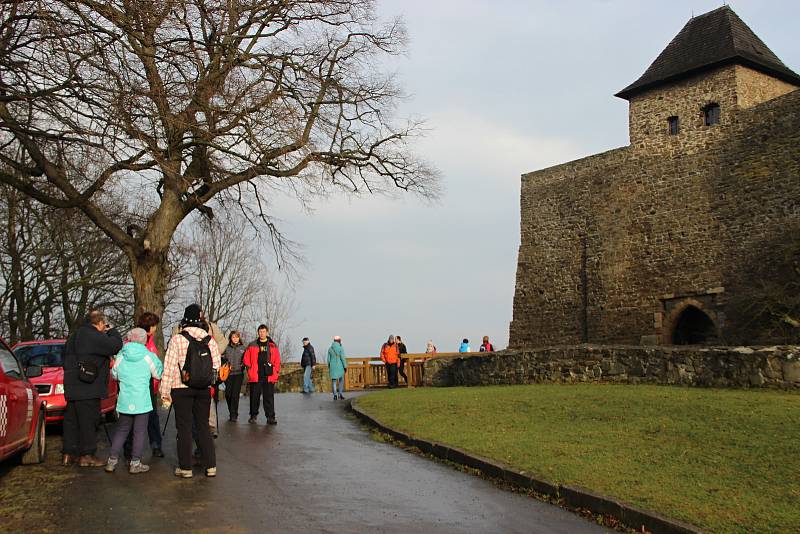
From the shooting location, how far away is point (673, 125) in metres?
32.1

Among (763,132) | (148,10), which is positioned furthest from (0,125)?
(763,132)

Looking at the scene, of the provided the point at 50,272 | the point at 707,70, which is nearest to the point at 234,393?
the point at 50,272

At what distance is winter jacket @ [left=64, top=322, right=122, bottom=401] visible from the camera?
10.3m

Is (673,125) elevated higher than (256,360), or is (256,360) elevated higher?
(673,125)

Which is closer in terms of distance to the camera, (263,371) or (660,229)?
(263,371)

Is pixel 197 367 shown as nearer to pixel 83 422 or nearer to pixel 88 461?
pixel 83 422

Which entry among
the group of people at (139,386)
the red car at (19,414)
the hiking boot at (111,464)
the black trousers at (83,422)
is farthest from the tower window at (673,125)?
the hiking boot at (111,464)

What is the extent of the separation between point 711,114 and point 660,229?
4661 mm

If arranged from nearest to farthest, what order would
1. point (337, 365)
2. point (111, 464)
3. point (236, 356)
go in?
point (111, 464) → point (236, 356) → point (337, 365)

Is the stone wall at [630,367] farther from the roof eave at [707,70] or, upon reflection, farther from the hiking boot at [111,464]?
the roof eave at [707,70]

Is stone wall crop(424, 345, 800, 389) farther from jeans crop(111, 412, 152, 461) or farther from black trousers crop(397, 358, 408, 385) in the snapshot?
jeans crop(111, 412, 152, 461)

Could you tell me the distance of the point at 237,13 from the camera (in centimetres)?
1903

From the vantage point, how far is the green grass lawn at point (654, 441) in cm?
765

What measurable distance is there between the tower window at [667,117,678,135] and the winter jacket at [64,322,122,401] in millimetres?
26415
